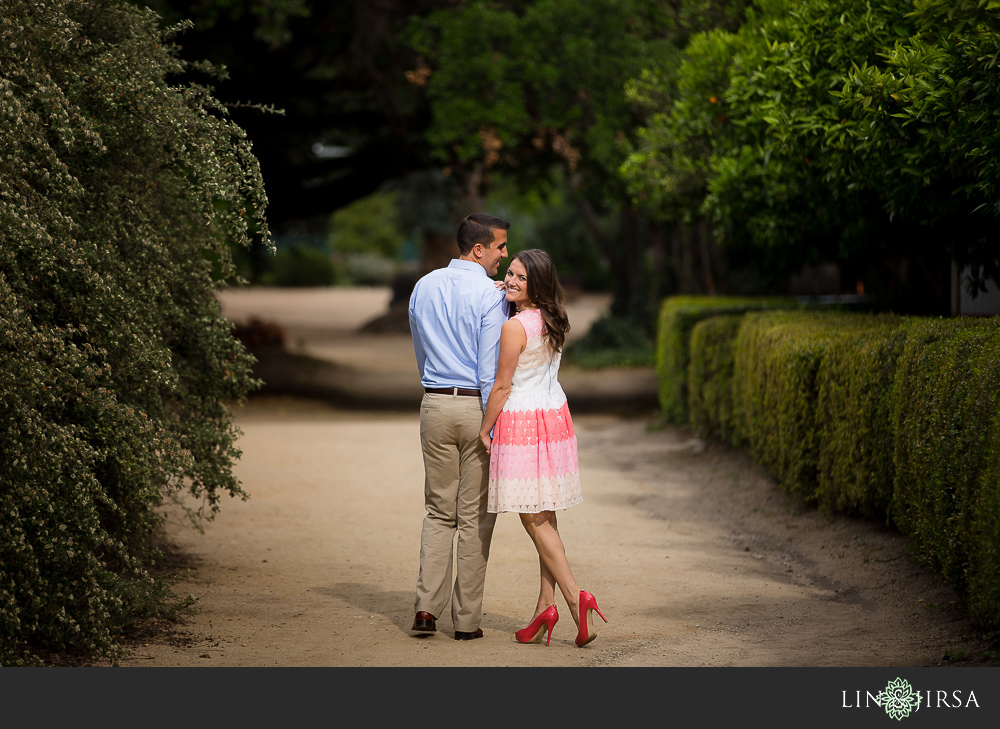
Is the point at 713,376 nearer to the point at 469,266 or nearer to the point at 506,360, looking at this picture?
the point at 469,266

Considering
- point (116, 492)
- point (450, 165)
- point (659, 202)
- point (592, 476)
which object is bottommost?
point (592, 476)

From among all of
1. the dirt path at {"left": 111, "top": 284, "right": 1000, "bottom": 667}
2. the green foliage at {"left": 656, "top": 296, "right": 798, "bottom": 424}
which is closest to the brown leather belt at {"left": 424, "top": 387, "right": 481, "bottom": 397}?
the dirt path at {"left": 111, "top": 284, "right": 1000, "bottom": 667}

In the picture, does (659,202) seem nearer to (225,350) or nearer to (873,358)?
(873,358)

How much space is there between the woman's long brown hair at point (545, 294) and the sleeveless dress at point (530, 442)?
0.04 m

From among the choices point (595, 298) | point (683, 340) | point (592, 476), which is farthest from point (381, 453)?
point (595, 298)

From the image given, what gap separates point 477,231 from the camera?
5203mm

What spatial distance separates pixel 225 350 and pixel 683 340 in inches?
278

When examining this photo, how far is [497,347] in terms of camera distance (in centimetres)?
514

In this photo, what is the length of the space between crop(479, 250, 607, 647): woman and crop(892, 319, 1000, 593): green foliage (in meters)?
1.90

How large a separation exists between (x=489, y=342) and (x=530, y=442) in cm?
56

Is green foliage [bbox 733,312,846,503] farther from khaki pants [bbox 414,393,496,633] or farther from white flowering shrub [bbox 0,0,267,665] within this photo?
white flowering shrub [bbox 0,0,267,665]

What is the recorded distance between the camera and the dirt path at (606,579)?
4965mm

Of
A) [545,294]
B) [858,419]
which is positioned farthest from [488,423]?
[858,419]

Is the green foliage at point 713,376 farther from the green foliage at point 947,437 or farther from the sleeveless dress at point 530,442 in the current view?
the sleeveless dress at point 530,442
